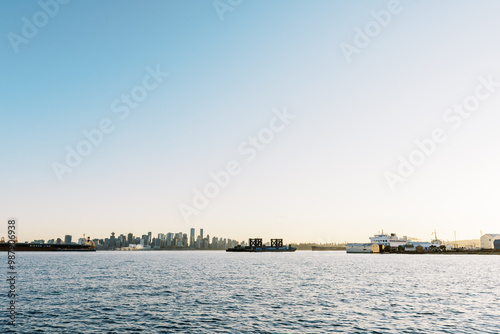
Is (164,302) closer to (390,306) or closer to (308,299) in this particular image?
(308,299)

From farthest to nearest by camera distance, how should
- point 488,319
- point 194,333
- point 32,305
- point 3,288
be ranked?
1. point 3,288
2. point 32,305
3. point 488,319
4. point 194,333

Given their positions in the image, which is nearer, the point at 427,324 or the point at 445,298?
the point at 427,324

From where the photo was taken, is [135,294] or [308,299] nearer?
[308,299]

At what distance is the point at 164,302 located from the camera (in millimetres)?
53250

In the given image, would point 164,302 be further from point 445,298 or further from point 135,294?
point 445,298

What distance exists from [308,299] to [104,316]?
31.2 m

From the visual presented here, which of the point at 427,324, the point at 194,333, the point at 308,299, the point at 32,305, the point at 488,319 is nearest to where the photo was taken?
the point at 194,333

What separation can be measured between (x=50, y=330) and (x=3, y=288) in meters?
38.7

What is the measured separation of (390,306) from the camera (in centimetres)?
5141

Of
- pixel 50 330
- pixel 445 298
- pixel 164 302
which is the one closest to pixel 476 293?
pixel 445 298

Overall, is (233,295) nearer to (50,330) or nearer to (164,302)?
(164,302)

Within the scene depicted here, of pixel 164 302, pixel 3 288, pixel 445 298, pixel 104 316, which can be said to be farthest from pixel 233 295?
pixel 3 288

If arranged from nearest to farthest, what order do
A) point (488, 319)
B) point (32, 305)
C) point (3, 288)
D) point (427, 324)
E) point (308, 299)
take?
1. point (427, 324)
2. point (488, 319)
3. point (32, 305)
4. point (308, 299)
5. point (3, 288)

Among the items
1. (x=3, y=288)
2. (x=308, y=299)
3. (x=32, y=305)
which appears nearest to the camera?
(x=32, y=305)
